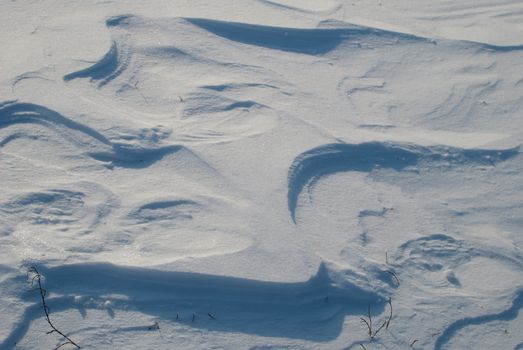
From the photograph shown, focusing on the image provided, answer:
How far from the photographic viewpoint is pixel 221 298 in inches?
81.4

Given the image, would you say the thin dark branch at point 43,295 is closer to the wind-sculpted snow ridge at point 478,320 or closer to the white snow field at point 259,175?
the white snow field at point 259,175

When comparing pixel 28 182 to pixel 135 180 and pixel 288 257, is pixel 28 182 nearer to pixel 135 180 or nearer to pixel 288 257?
pixel 135 180

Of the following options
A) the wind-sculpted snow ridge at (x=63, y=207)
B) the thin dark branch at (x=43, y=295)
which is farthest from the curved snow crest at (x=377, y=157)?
the thin dark branch at (x=43, y=295)

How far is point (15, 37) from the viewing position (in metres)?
3.18

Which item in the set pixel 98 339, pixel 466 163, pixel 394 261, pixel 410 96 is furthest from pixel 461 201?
pixel 98 339

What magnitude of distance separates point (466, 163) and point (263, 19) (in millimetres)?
1628

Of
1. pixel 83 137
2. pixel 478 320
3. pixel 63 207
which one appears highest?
pixel 83 137

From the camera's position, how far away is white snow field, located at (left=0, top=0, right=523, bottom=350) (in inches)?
79.6

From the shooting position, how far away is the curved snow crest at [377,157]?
257cm

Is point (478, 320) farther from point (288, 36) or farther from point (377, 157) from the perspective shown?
point (288, 36)

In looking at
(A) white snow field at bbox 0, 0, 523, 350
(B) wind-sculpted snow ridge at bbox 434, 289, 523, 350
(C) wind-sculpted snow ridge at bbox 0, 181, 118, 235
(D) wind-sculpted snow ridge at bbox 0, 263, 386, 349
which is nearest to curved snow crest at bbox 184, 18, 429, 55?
(A) white snow field at bbox 0, 0, 523, 350

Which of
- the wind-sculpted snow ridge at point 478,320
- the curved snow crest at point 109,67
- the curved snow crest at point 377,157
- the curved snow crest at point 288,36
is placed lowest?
the wind-sculpted snow ridge at point 478,320

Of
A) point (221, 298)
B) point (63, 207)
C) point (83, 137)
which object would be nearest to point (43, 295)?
point (63, 207)

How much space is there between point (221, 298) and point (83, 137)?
114 cm
